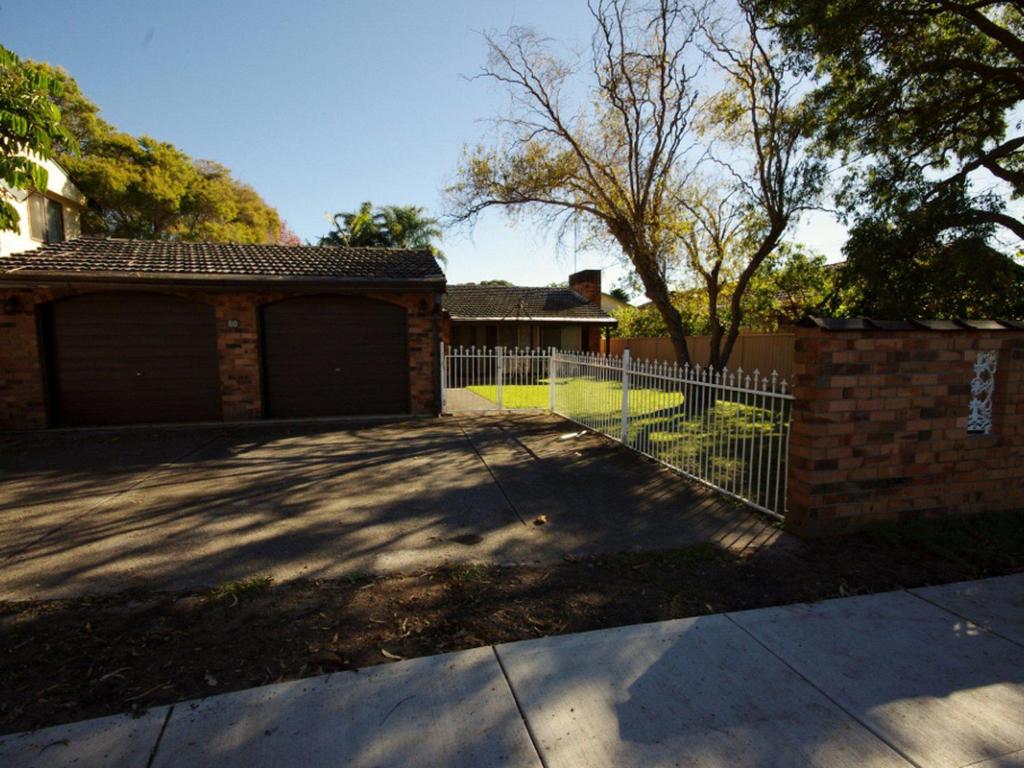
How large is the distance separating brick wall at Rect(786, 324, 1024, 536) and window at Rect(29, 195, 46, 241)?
16652 mm

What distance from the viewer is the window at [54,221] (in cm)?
1406

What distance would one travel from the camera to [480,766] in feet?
6.89

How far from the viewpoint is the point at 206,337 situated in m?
10.6

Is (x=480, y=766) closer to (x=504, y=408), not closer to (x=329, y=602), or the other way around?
(x=329, y=602)

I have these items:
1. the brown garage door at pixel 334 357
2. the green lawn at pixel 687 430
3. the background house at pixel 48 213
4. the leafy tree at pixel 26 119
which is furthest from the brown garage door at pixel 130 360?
the green lawn at pixel 687 430

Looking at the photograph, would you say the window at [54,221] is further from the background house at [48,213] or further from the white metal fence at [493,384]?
the white metal fence at [493,384]

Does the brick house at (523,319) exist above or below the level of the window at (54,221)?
below

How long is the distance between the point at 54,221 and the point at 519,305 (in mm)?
15361

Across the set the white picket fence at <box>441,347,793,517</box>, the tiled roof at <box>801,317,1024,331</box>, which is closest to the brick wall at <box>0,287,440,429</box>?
the white picket fence at <box>441,347,793,517</box>

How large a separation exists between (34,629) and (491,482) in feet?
13.4

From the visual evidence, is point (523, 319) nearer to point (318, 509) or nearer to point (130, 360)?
point (130, 360)

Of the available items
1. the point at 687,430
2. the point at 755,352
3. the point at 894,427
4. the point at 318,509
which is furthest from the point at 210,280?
the point at 755,352

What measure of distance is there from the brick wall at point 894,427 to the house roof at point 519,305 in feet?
63.4

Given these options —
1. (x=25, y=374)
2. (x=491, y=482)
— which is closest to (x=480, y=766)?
(x=491, y=482)
